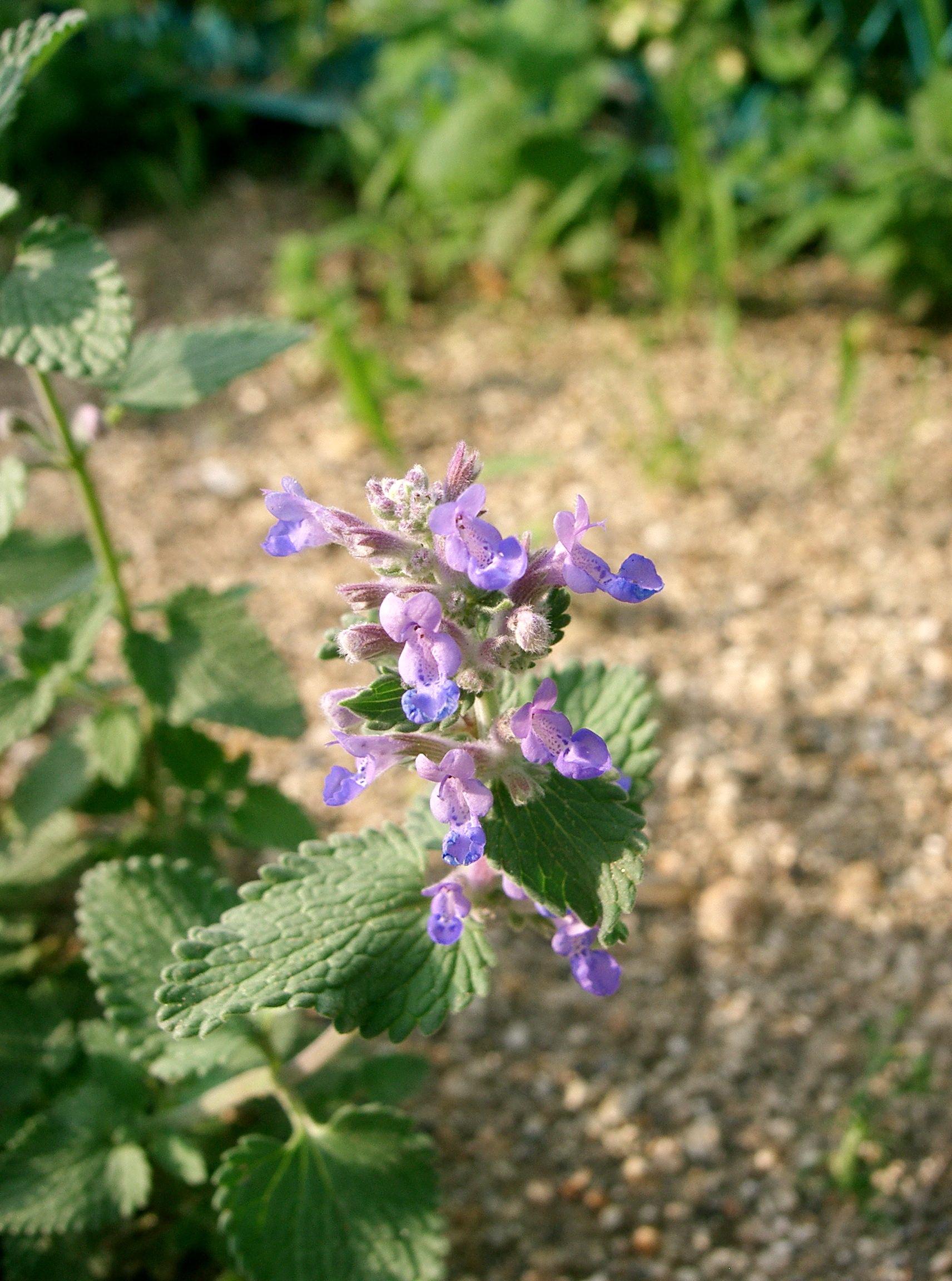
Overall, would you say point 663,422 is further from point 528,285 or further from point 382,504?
point 382,504

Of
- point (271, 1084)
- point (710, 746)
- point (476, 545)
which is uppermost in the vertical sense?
point (476, 545)

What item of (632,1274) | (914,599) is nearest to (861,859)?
(914,599)

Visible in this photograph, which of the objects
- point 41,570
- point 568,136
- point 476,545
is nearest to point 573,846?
point 476,545

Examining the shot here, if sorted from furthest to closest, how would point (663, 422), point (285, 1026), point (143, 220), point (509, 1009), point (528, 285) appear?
point (143, 220) → point (528, 285) → point (663, 422) → point (509, 1009) → point (285, 1026)

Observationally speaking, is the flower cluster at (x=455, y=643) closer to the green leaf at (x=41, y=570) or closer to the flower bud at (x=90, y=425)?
the flower bud at (x=90, y=425)

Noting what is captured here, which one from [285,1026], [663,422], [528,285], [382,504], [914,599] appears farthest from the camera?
[528,285]

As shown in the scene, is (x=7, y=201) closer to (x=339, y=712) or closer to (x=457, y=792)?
(x=339, y=712)

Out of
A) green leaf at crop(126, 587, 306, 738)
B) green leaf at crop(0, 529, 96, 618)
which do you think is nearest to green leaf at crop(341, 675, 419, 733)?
green leaf at crop(126, 587, 306, 738)
